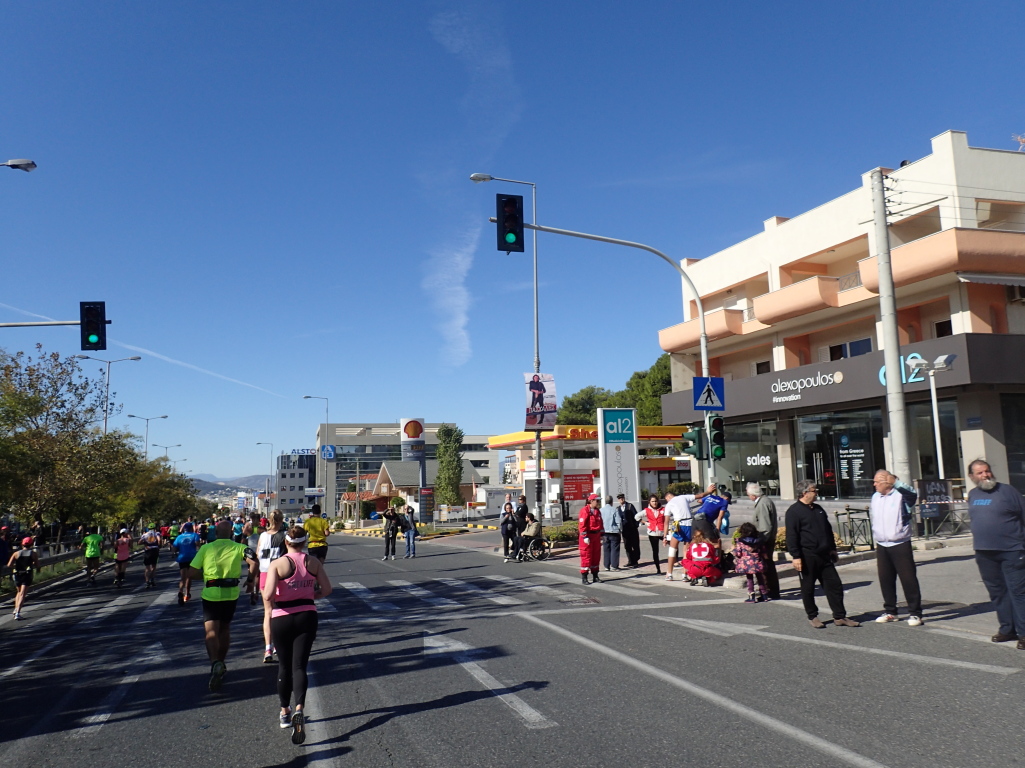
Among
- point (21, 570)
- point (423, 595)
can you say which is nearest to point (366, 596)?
point (423, 595)

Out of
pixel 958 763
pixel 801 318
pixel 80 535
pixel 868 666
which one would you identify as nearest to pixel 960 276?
pixel 801 318

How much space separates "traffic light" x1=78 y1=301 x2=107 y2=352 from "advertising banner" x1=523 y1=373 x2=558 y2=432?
12.8 metres

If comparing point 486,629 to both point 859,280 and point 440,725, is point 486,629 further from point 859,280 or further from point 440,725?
point 859,280

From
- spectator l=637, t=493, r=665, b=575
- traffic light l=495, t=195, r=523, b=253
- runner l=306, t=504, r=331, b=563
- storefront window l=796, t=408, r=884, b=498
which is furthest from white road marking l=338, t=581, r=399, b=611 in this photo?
storefront window l=796, t=408, r=884, b=498

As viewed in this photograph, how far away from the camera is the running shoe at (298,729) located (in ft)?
17.9

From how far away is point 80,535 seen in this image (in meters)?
33.9

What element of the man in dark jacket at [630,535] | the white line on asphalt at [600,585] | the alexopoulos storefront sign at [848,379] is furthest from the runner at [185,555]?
the alexopoulos storefront sign at [848,379]

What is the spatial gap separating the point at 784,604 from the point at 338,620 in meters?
6.92

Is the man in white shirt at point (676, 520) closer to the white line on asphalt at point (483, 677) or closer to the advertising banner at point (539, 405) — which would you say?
the white line on asphalt at point (483, 677)

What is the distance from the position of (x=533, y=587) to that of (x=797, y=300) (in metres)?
19.9

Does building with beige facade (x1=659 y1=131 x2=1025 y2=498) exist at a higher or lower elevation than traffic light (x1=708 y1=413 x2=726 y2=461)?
higher

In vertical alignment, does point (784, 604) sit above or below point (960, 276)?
below

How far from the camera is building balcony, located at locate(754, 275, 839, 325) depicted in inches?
1141

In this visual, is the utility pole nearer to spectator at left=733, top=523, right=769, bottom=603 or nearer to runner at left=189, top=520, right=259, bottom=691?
spectator at left=733, top=523, right=769, bottom=603
